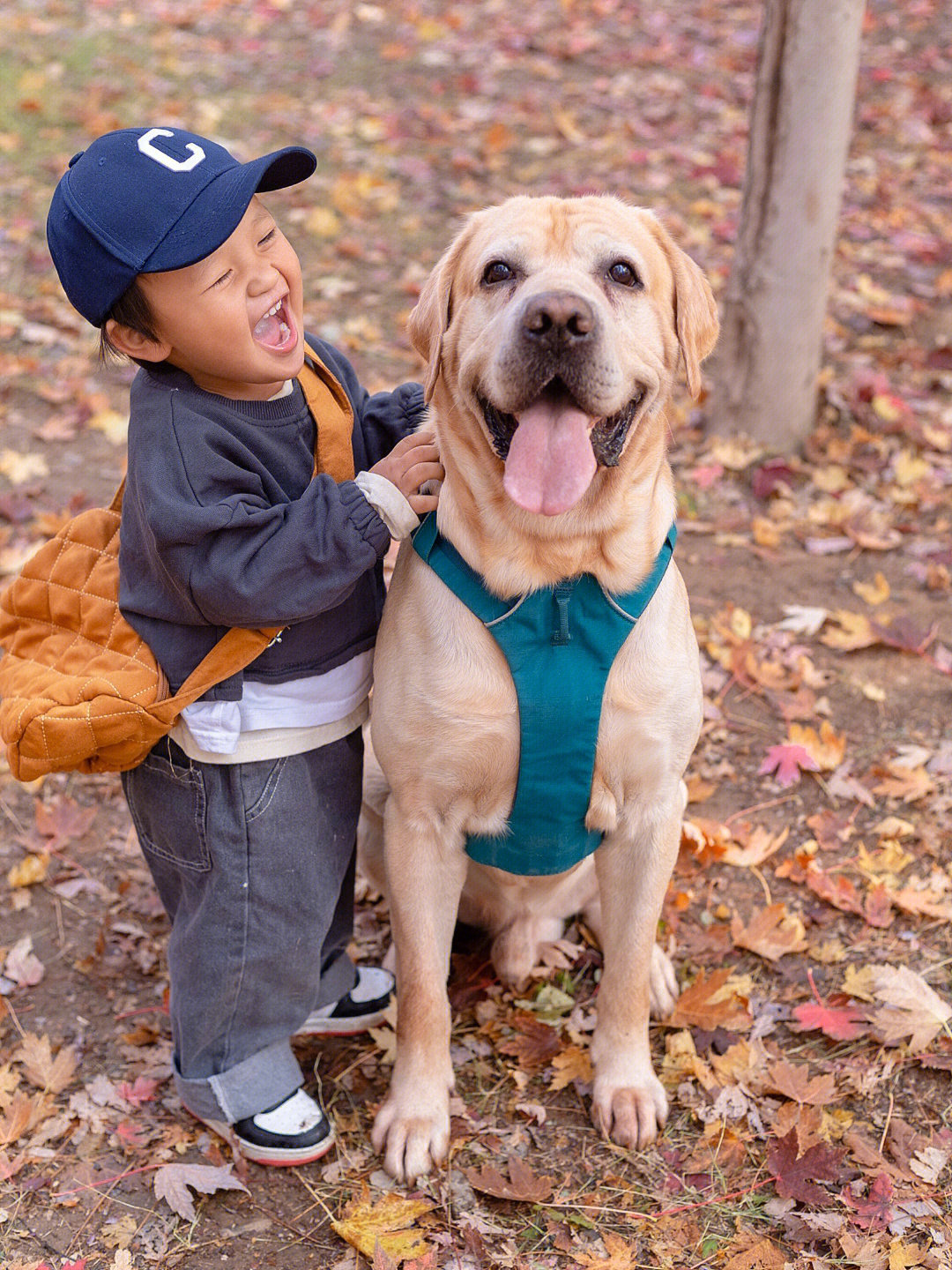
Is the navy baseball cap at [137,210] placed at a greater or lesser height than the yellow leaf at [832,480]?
greater

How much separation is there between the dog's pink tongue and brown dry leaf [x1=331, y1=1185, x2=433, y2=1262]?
1544 millimetres

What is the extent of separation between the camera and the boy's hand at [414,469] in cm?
249

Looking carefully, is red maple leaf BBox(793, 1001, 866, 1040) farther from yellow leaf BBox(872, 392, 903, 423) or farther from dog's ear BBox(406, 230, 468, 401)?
yellow leaf BBox(872, 392, 903, 423)

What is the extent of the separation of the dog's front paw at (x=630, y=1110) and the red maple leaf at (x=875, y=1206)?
445 mm

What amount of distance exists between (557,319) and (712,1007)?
1.78 meters


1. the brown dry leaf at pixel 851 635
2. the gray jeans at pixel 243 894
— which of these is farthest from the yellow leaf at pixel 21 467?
the brown dry leaf at pixel 851 635

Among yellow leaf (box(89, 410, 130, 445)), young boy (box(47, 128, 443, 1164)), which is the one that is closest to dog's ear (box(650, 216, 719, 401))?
young boy (box(47, 128, 443, 1164))

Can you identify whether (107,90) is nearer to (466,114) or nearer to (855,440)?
(466,114)

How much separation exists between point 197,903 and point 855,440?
384cm

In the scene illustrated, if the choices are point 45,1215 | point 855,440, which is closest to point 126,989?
point 45,1215

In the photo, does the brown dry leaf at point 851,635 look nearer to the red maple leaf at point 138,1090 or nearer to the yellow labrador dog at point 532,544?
the yellow labrador dog at point 532,544

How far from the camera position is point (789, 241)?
5059 mm

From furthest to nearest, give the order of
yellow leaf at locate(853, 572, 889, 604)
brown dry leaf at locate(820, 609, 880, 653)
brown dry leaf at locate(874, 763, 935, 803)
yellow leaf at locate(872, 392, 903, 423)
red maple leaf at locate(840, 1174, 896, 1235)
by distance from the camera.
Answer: yellow leaf at locate(872, 392, 903, 423) < yellow leaf at locate(853, 572, 889, 604) < brown dry leaf at locate(820, 609, 880, 653) < brown dry leaf at locate(874, 763, 935, 803) < red maple leaf at locate(840, 1174, 896, 1235)

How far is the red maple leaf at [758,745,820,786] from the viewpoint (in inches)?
148
